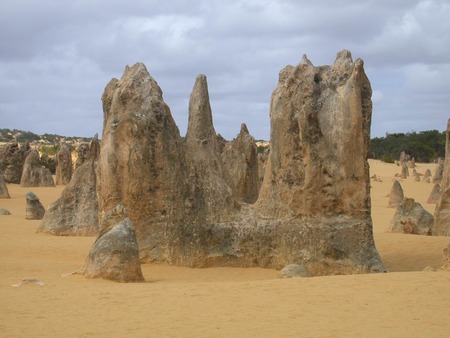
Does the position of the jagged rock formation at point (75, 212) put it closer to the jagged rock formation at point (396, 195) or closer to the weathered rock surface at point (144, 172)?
the weathered rock surface at point (144, 172)

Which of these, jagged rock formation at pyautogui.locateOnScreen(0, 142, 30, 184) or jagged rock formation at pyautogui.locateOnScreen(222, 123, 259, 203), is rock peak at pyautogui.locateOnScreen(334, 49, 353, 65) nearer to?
jagged rock formation at pyautogui.locateOnScreen(222, 123, 259, 203)

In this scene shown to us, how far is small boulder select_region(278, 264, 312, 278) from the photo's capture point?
11.1 meters

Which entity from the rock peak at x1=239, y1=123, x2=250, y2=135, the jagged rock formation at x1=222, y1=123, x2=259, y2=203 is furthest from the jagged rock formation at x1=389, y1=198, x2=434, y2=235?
the rock peak at x1=239, y1=123, x2=250, y2=135

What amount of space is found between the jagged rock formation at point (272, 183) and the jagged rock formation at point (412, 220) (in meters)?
6.32

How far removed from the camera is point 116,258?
10.5 m

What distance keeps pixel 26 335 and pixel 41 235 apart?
10.8m

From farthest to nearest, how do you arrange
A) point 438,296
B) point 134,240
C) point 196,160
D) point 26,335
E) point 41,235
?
point 41,235, point 196,160, point 134,240, point 438,296, point 26,335

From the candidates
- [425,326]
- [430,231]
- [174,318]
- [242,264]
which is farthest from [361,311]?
[430,231]

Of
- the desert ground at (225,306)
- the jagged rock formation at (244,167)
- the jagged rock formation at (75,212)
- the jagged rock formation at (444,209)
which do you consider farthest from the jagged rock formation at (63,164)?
the desert ground at (225,306)

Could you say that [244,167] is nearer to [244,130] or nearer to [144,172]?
[244,130]

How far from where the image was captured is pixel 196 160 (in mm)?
13570

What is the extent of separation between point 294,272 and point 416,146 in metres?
64.9

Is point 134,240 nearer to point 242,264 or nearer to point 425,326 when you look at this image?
point 242,264

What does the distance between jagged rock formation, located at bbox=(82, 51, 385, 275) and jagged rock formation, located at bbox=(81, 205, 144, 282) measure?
1.40 meters
